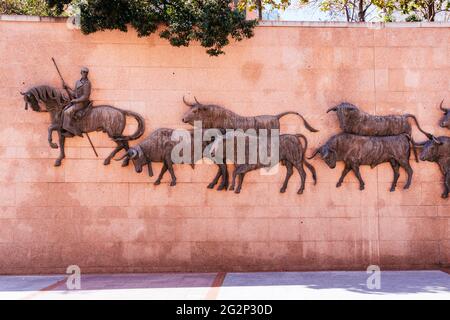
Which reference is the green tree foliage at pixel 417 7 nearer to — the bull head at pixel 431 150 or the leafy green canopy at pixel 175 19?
the bull head at pixel 431 150

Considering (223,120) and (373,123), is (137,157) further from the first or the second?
(373,123)

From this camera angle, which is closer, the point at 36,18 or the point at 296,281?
the point at 296,281

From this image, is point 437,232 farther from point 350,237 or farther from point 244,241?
point 244,241

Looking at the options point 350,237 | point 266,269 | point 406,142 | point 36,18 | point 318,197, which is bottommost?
point 266,269

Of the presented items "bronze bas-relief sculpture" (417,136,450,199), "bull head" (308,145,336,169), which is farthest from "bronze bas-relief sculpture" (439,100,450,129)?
"bull head" (308,145,336,169)

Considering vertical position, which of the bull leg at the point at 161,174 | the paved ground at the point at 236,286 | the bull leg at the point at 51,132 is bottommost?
the paved ground at the point at 236,286

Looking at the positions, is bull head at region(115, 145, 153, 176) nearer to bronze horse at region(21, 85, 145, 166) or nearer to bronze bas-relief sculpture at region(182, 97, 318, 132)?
A: bronze horse at region(21, 85, 145, 166)

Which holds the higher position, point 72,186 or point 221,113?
point 221,113

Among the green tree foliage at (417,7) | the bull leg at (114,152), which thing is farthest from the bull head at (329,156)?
the green tree foliage at (417,7)

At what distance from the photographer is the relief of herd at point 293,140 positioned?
837cm

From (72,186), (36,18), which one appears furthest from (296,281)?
(36,18)

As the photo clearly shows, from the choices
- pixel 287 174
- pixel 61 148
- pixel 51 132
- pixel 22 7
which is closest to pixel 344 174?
pixel 287 174

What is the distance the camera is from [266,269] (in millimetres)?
8422

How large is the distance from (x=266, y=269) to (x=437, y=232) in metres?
3.17
